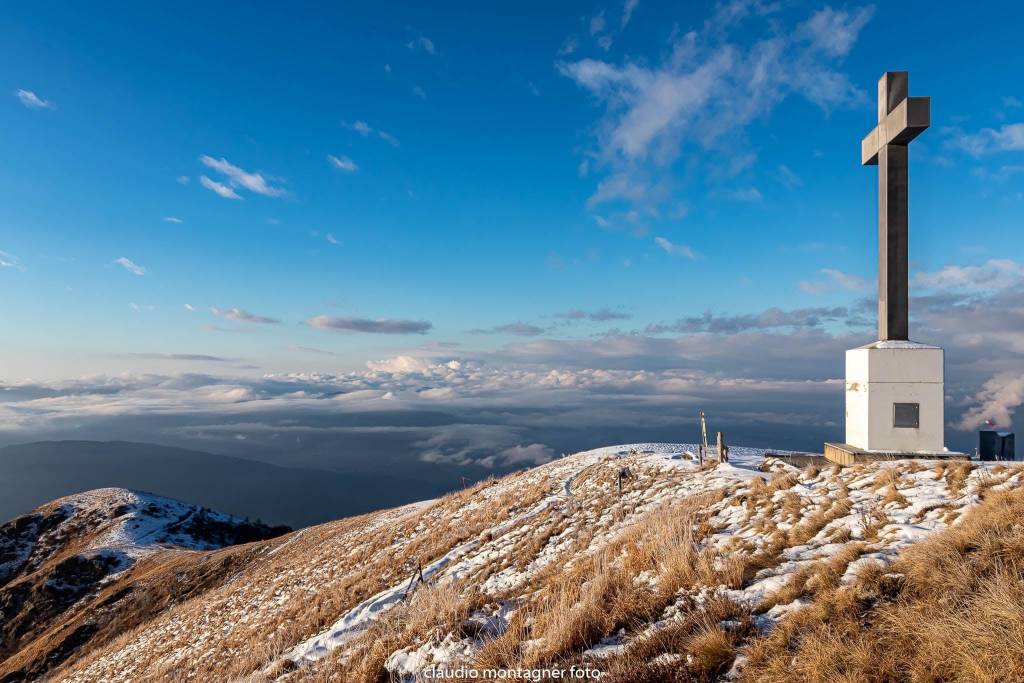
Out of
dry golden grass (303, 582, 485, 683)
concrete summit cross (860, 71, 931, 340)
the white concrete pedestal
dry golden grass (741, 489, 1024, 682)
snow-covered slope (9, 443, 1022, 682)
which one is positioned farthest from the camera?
concrete summit cross (860, 71, 931, 340)

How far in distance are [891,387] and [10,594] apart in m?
55.9

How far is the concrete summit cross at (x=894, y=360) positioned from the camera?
10.7 m

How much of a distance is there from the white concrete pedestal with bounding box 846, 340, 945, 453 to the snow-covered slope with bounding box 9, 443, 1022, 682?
1552 millimetres

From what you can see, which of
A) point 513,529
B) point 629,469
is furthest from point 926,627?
point 629,469

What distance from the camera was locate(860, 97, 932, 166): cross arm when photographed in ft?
35.8

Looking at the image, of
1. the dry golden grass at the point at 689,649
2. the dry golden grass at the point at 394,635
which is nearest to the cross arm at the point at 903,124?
the dry golden grass at the point at 689,649

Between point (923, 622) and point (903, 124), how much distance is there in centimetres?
1167

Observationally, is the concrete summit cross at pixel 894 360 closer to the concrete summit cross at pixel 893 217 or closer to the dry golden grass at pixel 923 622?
the concrete summit cross at pixel 893 217

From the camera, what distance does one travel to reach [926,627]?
11.8ft

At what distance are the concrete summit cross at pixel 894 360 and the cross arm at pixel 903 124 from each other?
0.02 metres

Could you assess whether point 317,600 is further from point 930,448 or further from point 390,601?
point 930,448

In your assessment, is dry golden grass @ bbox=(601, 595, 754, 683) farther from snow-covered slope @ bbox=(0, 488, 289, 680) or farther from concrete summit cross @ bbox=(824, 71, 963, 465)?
snow-covered slope @ bbox=(0, 488, 289, 680)

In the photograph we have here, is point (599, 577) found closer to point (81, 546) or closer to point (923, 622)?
point (923, 622)

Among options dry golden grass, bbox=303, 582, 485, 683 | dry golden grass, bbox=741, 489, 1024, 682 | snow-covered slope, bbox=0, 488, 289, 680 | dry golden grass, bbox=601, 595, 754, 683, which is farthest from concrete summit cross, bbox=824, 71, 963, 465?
snow-covered slope, bbox=0, 488, 289, 680
